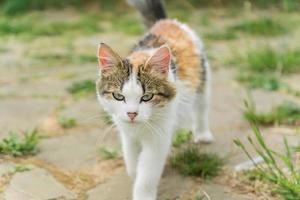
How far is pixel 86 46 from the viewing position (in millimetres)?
6535

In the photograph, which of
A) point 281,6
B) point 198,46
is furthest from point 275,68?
point 281,6

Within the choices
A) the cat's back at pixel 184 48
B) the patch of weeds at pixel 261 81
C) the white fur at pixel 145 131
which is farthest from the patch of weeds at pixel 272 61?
the white fur at pixel 145 131

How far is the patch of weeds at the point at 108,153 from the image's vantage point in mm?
3555

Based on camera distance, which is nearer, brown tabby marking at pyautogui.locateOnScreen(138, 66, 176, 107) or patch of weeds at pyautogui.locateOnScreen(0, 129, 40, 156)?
brown tabby marking at pyautogui.locateOnScreen(138, 66, 176, 107)

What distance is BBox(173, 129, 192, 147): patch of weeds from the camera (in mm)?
3706

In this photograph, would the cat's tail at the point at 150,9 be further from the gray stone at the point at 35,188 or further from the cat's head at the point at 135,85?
the gray stone at the point at 35,188

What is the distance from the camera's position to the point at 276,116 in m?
3.97

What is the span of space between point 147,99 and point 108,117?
1.14 m

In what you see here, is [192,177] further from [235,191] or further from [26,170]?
[26,170]

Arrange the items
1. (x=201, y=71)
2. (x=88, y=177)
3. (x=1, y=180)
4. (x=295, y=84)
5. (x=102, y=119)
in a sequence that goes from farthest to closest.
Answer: (x=295, y=84)
(x=102, y=119)
(x=201, y=71)
(x=88, y=177)
(x=1, y=180)

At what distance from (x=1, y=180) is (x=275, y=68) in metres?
3.13

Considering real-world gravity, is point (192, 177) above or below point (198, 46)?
below

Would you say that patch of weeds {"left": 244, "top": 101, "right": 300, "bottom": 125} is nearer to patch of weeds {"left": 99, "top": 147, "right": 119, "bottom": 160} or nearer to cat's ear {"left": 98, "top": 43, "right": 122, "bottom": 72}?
patch of weeds {"left": 99, "top": 147, "right": 119, "bottom": 160}

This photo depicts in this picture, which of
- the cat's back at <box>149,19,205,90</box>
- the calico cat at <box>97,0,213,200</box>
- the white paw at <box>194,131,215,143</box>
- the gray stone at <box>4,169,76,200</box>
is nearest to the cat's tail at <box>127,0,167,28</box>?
the cat's back at <box>149,19,205,90</box>
